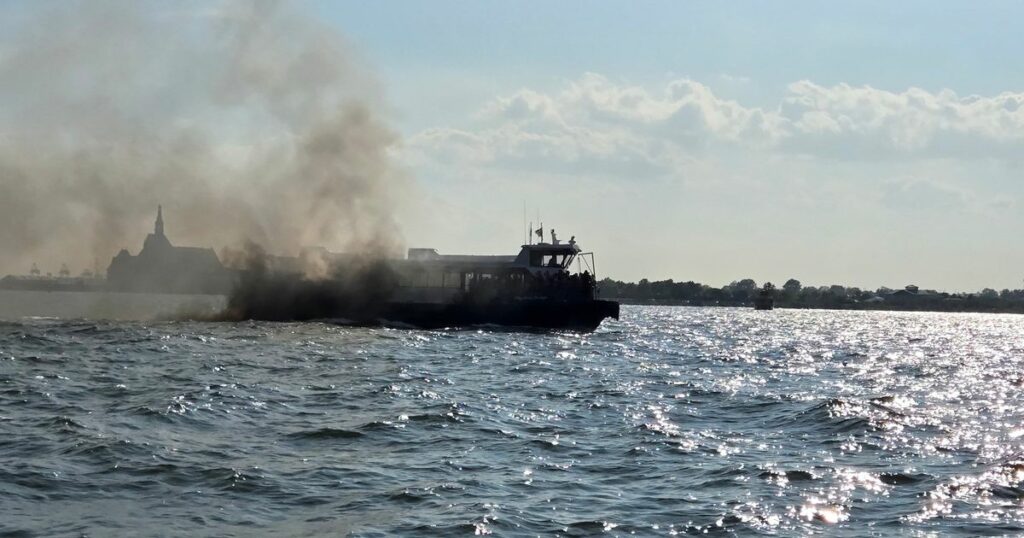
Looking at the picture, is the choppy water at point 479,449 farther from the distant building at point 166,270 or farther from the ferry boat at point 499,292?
the distant building at point 166,270

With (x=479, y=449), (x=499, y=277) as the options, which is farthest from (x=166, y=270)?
(x=479, y=449)

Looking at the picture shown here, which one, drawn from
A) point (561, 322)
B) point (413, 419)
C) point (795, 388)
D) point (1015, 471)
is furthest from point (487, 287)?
point (1015, 471)

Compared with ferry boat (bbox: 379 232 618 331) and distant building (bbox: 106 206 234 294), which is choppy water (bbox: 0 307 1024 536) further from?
distant building (bbox: 106 206 234 294)

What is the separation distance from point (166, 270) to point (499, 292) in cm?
2958

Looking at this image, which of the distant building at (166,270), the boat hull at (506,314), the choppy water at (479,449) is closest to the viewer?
the choppy water at (479,449)

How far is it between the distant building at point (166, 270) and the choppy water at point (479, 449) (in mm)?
37198

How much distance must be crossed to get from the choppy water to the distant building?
37198 mm

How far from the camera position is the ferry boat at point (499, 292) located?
6431 centimetres

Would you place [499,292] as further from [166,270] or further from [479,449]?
[479,449]

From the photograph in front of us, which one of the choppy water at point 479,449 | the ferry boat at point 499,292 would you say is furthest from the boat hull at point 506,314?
the choppy water at point 479,449

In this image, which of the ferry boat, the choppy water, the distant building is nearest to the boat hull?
the ferry boat

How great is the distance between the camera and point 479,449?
19359mm

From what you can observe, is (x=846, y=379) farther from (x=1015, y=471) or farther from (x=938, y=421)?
(x=1015, y=471)

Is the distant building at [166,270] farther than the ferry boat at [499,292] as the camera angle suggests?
Yes
